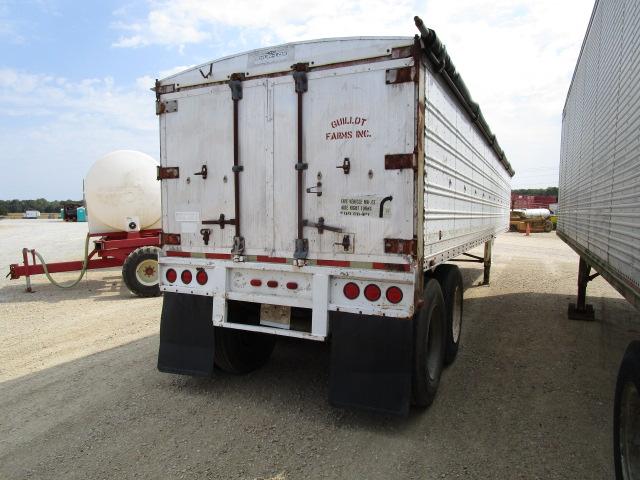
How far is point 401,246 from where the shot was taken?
350 cm

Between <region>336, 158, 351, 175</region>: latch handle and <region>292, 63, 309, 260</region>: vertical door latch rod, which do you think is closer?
<region>336, 158, 351, 175</region>: latch handle

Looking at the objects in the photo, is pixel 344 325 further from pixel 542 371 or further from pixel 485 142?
pixel 485 142

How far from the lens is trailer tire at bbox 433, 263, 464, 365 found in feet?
15.8

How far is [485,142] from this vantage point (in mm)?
A: 7715

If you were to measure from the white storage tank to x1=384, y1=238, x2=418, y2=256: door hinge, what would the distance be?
7935 millimetres

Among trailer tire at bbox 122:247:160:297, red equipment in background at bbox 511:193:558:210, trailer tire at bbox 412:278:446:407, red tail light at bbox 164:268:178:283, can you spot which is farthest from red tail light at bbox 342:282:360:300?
red equipment in background at bbox 511:193:558:210

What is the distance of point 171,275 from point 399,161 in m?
2.57

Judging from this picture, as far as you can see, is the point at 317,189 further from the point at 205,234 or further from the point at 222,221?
the point at 205,234

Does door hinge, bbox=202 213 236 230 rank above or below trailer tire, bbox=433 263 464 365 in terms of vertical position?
above

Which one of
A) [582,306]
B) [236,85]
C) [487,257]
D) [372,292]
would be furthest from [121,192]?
[582,306]

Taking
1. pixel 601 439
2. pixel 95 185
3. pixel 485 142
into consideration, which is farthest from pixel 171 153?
pixel 95 185

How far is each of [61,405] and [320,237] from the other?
9.60 feet

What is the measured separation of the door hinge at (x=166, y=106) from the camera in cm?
442

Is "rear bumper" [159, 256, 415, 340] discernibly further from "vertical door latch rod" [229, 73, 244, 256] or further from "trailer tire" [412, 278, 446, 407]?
"trailer tire" [412, 278, 446, 407]
